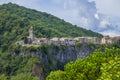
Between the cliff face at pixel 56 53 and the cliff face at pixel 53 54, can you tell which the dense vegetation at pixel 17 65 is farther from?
the cliff face at pixel 56 53

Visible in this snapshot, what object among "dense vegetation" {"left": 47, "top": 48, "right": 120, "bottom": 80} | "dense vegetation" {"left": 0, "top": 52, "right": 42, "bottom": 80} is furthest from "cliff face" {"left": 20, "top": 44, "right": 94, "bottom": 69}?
"dense vegetation" {"left": 47, "top": 48, "right": 120, "bottom": 80}

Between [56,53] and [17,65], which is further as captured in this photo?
[56,53]

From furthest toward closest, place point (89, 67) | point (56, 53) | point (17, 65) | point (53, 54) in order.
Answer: point (56, 53), point (53, 54), point (17, 65), point (89, 67)

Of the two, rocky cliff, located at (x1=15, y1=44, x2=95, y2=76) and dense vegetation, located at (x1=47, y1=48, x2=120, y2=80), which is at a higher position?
dense vegetation, located at (x1=47, y1=48, x2=120, y2=80)

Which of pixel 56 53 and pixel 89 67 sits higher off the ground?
pixel 89 67

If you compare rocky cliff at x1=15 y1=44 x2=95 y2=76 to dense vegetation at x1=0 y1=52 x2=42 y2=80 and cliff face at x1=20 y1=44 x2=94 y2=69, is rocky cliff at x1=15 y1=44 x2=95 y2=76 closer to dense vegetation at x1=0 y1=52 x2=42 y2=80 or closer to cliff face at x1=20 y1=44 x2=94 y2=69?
cliff face at x1=20 y1=44 x2=94 y2=69

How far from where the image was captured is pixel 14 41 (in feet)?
636

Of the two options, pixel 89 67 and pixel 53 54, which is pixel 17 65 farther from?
pixel 89 67

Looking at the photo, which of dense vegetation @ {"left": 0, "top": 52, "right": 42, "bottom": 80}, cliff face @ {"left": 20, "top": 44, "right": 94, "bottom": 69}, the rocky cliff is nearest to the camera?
dense vegetation @ {"left": 0, "top": 52, "right": 42, "bottom": 80}

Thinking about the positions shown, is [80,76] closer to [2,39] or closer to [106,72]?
[106,72]

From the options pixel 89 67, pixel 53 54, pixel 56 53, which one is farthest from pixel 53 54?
pixel 89 67

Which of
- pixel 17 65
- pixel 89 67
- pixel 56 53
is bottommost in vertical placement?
pixel 17 65

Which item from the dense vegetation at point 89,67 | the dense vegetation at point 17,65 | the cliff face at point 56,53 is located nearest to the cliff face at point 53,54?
the cliff face at point 56,53

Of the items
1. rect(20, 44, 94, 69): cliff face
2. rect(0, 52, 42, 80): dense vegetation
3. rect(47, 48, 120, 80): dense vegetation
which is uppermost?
rect(47, 48, 120, 80): dense vegetation
